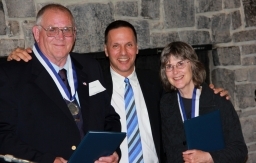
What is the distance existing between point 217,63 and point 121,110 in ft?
5.49

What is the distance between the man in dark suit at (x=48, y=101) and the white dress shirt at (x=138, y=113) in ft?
0.95

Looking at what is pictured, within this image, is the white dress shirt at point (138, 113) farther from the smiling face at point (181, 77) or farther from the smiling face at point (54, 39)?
the smiling face at point (54, 39)

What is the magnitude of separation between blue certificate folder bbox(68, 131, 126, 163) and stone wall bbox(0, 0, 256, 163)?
128cm

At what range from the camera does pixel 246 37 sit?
4312 mm

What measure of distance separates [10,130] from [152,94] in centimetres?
110

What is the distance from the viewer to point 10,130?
2.38 meters

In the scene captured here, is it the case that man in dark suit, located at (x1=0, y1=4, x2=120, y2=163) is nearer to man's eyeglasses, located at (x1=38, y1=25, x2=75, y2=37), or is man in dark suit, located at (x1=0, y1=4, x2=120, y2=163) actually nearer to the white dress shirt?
man's eyeglasses, located at (x1=38, y1=25, x2=75, y2=37)

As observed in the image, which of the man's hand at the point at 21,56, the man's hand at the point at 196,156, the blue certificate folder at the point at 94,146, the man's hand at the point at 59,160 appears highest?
the man's hand at the point at 21,56

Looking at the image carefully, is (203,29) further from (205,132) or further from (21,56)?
(21,56)

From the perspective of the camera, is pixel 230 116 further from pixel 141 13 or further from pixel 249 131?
pixel 249 131

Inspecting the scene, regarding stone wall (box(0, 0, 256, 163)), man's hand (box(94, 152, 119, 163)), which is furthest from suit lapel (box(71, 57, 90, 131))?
stone wall (box(0, 0, 256, 163))

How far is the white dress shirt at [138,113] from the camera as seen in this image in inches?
117

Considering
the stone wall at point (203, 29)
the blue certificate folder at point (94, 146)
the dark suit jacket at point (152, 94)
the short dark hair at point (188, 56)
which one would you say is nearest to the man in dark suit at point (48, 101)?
the blue certificate folder at point (94, 146)

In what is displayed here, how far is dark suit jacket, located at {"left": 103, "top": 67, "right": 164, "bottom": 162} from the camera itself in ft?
10.00
